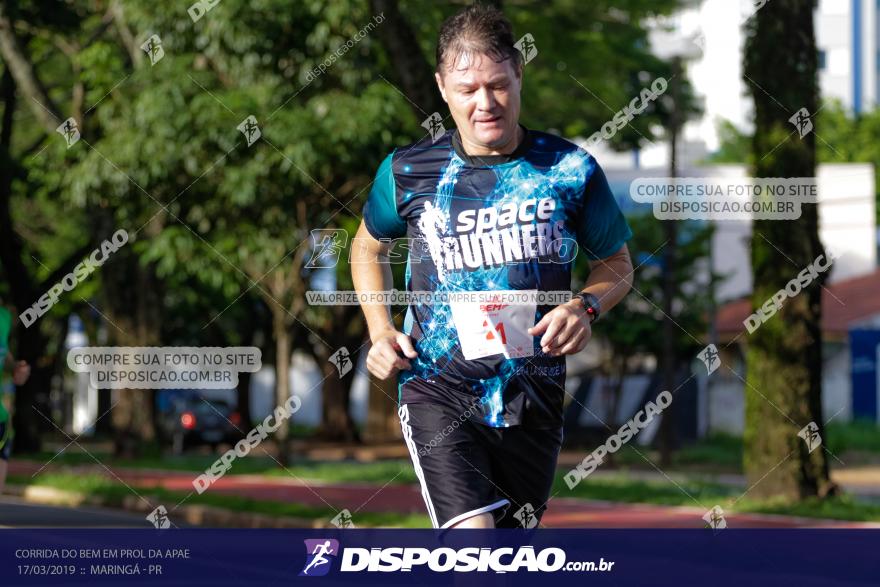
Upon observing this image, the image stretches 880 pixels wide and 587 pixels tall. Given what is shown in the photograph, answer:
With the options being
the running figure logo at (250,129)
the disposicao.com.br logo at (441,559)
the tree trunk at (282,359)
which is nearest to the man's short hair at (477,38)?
the disposicao.com.br logo at (441,559)

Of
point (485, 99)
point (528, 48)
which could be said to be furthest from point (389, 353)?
point (528, 48)

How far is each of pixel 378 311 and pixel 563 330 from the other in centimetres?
58

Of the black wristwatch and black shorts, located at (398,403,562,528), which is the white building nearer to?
the black wristwatch

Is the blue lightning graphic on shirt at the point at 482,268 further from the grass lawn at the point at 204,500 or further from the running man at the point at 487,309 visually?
the grass lawn at the point at 204,500

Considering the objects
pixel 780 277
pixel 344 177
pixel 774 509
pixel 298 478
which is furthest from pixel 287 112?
pixel 774 509

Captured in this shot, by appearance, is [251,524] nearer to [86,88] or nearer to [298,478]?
[298,478]

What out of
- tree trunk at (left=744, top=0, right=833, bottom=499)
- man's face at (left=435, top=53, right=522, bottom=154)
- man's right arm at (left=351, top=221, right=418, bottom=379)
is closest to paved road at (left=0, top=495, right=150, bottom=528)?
tree trunk at (left=744, top=0, right=833, bottom=499)

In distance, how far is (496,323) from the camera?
403 centimetres

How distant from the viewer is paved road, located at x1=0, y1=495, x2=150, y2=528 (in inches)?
483

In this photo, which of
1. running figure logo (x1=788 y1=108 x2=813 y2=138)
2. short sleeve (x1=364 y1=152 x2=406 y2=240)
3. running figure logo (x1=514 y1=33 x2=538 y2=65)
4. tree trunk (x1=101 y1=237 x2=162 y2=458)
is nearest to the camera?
short sleeve (x1=364 y1=152 x2=406 y2=240)

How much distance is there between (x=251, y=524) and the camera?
13133mm

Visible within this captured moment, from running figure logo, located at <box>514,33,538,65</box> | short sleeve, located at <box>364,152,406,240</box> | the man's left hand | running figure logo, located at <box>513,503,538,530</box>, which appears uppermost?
running figure logo, located at <box>514,33,538,65</box>

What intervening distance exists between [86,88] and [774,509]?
42.1 feet

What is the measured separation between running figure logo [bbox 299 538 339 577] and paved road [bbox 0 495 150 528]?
751cm
